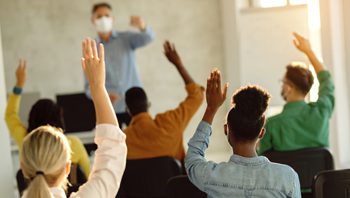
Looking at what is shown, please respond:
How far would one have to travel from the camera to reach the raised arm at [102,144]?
2.40 meters

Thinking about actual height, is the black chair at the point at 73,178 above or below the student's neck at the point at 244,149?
below

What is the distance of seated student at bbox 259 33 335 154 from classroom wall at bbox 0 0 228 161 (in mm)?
4616

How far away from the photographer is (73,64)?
30.1 ft

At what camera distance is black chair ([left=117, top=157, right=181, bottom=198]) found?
4.54 metres

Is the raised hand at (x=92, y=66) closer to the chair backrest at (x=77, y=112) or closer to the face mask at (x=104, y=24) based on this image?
the face mask at (x=104, y=24)

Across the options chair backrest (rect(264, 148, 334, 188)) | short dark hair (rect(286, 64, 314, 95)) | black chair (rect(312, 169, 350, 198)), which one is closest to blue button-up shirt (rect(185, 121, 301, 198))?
black chair (rect(312, 169, 350, 198))

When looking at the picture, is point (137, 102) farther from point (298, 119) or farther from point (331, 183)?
point (331, 183)

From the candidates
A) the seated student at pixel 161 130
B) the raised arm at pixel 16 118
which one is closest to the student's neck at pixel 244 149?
the seated student at pixel 161 130

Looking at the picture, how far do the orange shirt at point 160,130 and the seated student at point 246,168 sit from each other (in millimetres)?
2088

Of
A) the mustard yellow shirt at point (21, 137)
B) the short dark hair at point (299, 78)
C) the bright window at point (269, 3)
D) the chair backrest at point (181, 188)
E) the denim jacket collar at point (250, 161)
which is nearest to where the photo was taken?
the denim jacket collar at point (250, 161)

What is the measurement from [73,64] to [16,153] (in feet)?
5.02

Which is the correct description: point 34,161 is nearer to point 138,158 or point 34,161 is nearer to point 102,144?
point 102,144

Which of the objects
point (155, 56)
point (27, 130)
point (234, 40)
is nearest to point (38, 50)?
point (155, 56)

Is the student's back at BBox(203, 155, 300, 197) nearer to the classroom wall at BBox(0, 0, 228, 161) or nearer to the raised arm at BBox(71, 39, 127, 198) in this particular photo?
the raised arm at BBox(71, 39, 127, 198)
